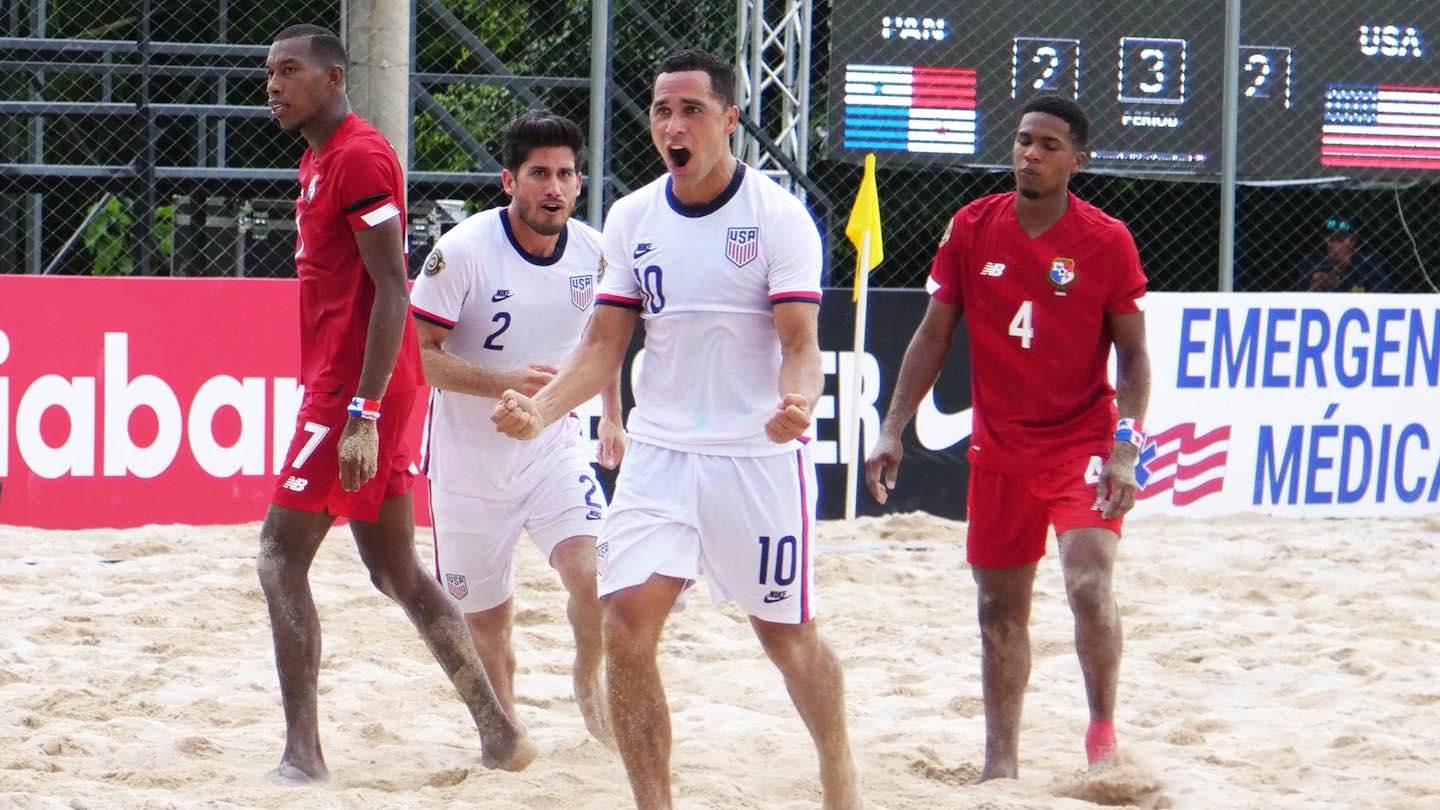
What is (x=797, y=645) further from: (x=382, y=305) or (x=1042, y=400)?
(x=382, y=305)

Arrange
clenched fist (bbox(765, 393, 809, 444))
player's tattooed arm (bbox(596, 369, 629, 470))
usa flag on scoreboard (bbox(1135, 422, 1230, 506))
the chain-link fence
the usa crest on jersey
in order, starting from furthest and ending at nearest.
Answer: the chain-link fence
usa flag on scoreboard (bbox(1135, 422, 1230, 506))
player's tattooed arm (bbox(596, 369, 629, 470))
the usa crest on jersey
clenched fist (bbox(765, 393, 809, 444))

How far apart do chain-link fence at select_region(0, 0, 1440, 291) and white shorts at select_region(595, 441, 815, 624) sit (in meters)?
4.80

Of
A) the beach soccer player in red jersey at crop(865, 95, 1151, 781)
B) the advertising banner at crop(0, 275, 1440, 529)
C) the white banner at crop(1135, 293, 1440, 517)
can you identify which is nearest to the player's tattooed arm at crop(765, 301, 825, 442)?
the beach soccer player in red jersey at crop(865, 95, 1151, 781)

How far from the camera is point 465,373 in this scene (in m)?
4.82

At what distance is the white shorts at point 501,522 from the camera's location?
4980 millimetres

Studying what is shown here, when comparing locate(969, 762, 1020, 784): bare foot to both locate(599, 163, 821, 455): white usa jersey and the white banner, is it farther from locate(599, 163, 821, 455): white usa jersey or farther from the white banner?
the white banner

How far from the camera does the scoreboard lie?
34.0 ft

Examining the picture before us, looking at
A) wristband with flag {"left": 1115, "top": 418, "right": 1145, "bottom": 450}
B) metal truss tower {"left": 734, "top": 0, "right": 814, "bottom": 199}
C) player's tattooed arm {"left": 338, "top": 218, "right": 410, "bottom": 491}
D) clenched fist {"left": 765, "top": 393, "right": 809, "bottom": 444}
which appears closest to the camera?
clenched fist {"left": 765, "top": 393, "right": 809, "bottom": 444}

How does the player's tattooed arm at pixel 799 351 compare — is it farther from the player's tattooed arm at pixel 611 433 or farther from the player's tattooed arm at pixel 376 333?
the player's tattooed arm at pixel 611 433

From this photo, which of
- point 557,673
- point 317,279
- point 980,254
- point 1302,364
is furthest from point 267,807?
point 1302,364

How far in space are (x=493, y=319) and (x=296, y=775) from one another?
4.38 feet

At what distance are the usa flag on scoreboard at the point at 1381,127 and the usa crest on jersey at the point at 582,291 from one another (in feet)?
23.9

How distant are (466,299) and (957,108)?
6.12m

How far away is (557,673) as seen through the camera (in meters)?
6.11
